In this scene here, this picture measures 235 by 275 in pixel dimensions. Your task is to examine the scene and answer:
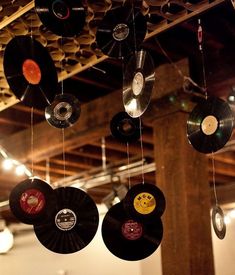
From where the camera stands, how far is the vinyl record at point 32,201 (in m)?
3.13

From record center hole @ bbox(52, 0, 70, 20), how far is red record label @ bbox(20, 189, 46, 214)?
105cm

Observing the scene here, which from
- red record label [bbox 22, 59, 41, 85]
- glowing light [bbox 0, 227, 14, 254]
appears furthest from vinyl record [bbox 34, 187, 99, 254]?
glowing light [bbox 0, 227, 14, 254]

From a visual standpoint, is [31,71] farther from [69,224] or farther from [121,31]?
[69,224]

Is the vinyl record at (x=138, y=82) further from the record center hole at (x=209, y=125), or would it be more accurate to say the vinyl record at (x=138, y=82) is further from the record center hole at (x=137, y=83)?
the record center hole at (x=209, y=125)

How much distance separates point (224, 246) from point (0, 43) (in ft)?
19.2

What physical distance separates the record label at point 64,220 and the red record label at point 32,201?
13 cm

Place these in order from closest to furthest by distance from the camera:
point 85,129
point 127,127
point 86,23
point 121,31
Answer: point 121,31 < point 86,23 < point 127,127 < point 85,129

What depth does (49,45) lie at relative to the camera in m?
3.60

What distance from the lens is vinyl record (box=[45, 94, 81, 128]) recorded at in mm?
3480

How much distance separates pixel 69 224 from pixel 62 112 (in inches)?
29.3

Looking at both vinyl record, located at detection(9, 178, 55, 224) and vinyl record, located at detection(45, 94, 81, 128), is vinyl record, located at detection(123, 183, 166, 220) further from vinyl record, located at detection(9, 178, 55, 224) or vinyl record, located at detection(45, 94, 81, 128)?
vinyl record, located at detection(45, 94, 81, 128)

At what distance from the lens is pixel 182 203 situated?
3602 mm

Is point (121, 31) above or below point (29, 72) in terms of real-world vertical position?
above

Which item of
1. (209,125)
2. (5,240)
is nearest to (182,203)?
(209,125)
